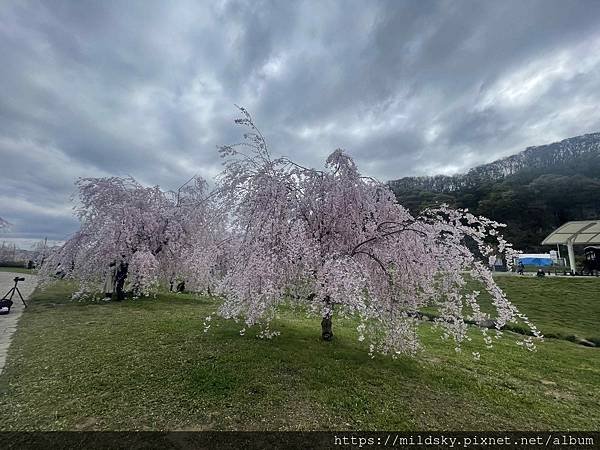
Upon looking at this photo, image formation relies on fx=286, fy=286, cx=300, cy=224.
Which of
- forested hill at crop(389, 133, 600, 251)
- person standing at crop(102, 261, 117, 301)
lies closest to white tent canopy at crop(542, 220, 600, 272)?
forested hill at crop(389, 133, 600, 251)

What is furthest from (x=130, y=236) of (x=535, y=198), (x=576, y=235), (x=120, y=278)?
(x=535, y=198)

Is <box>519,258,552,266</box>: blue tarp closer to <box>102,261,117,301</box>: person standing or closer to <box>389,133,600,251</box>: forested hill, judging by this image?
<box>389,133,600,251</box>: forested hill

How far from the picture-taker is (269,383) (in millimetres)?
6770

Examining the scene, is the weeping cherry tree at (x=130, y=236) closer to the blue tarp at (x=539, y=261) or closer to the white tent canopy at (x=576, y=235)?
the white tent canopy at (x=576, y=235)

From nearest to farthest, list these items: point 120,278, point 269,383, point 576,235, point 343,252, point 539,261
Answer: point 269,383
point 343,252
point 120,278
point 576,235
point 539,261

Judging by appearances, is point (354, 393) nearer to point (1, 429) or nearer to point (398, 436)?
point (398, 436)

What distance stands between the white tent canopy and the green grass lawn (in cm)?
3716

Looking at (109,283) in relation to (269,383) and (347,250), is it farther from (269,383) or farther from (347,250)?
(347,250)

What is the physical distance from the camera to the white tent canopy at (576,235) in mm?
39250

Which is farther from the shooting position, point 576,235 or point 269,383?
point 576,235

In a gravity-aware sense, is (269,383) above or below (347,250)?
below

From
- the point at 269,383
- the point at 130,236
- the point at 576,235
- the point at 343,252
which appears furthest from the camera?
the point at 576,235

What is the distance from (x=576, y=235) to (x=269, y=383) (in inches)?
1992

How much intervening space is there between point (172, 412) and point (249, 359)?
276 centimetres
